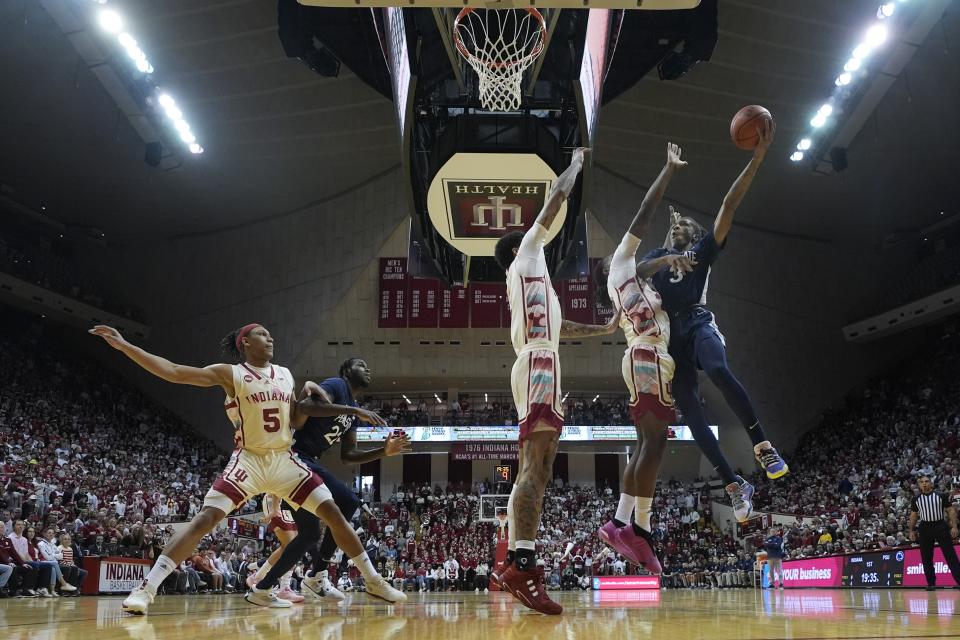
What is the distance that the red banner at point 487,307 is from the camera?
99.3 ft

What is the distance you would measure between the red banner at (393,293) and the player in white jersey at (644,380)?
83.4ft

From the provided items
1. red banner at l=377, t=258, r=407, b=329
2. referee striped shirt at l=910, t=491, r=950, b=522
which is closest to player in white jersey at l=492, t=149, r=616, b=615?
referee striped shirt at l=910, t=491, r=950, b=522

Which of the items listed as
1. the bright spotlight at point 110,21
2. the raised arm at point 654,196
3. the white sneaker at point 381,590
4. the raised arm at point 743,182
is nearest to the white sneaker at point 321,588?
the white sneaker at point 381,590

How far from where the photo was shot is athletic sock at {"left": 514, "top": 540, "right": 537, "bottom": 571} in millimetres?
3910

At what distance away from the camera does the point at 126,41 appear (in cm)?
1859

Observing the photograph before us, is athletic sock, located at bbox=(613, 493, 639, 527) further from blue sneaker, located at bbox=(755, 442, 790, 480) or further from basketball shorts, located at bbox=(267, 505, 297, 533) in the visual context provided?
basketball shorts, located at bbox=(267, 505, 297, 533)

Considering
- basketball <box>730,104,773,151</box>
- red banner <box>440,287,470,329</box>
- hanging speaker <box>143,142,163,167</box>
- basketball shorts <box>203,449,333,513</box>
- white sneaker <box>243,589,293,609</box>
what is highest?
hanging speaker <box>143,142,163,167</box>

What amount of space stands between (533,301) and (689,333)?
1298mm

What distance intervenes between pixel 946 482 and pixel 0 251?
2805 centimetres

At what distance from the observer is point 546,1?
5758mm

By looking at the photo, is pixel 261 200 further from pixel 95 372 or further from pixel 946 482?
pixel 946 482

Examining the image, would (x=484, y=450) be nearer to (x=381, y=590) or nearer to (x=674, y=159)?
(x=381, y=590)

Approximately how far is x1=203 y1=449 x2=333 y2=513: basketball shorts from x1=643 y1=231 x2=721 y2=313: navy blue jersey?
99.9 inches

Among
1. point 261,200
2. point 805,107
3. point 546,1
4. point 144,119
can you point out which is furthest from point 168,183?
point 546,1
